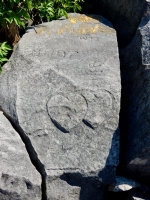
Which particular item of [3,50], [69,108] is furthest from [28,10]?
[69,108]

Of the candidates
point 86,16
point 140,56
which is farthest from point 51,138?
point 86,16

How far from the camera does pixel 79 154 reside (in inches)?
109

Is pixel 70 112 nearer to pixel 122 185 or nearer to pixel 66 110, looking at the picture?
pixel 66 110

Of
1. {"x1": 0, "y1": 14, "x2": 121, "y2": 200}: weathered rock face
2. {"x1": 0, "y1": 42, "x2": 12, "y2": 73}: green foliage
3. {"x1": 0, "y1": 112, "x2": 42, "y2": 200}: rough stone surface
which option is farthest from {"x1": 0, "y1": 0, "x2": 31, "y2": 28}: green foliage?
{"x1": 0, "y1": 112, "x2": 42, "y2": 200}: rough stone surface

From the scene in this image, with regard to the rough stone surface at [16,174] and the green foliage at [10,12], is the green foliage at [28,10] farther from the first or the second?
the rough stone surface at [16,174]

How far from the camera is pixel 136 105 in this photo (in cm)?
304

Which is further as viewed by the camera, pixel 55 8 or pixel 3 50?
pixel 55 8

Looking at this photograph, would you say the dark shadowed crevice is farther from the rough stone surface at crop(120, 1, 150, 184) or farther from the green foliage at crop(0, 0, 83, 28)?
the green foliage at crop(0, 0, 83, 28)

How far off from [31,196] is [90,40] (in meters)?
1.59

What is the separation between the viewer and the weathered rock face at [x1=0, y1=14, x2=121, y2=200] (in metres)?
2.74

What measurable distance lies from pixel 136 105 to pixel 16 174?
3.82ft

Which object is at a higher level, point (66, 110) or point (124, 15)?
point (124, 15)

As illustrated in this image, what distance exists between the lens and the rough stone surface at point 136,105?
276cm

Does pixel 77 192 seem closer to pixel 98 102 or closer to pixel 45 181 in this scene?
pixel 45 181
